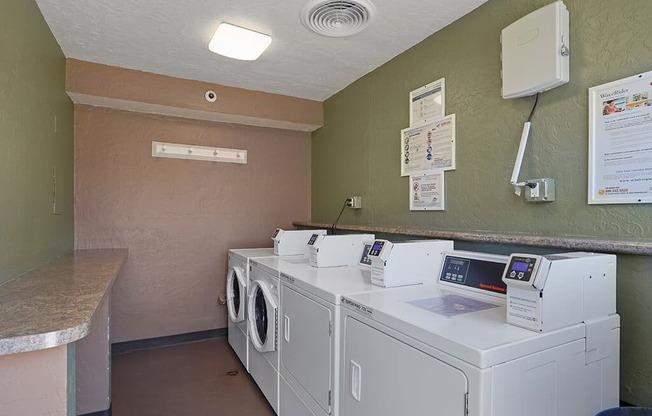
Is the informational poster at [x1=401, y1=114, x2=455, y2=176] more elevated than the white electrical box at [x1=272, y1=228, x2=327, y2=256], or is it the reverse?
the informational poster at [x1=401, y1=114, x2=455, y2=176]

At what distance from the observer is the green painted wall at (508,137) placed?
4.54 ft

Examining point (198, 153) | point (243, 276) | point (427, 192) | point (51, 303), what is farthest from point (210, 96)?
point (51, 303)

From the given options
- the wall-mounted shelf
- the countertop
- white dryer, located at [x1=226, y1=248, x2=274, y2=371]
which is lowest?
white dryer, located at [x1=226, y1=248, x2=274, y2=371]

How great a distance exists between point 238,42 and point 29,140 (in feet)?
4.36

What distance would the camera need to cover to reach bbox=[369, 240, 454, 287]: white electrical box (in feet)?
5.64

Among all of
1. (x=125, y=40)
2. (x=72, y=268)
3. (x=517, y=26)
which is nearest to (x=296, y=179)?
(x=125, y=40)

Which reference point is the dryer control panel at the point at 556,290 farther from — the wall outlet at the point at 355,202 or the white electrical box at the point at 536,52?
the wall outlet at the point at 355,202

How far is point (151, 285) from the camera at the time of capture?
3.29 m

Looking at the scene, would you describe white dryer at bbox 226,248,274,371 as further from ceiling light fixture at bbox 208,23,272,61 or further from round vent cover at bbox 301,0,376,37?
round vent cover at bbox 301,0,376,37

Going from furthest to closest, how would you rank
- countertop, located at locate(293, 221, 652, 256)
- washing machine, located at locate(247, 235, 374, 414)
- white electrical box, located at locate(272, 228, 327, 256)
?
1. white electrical box, located at locate(272, 228, 327, 256)
2. washing machine, located at locate(247, 235, 374, 414)
3. countertop, located at locate(293, 221, 652, 256)

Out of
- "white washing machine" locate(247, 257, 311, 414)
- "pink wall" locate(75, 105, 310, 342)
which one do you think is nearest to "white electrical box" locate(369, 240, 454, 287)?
"white washing machine" locate(247, 257, 311, 414)

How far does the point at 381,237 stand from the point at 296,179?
1.49 meters

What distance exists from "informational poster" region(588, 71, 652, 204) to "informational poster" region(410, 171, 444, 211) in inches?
33.9

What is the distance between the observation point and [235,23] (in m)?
2.21
